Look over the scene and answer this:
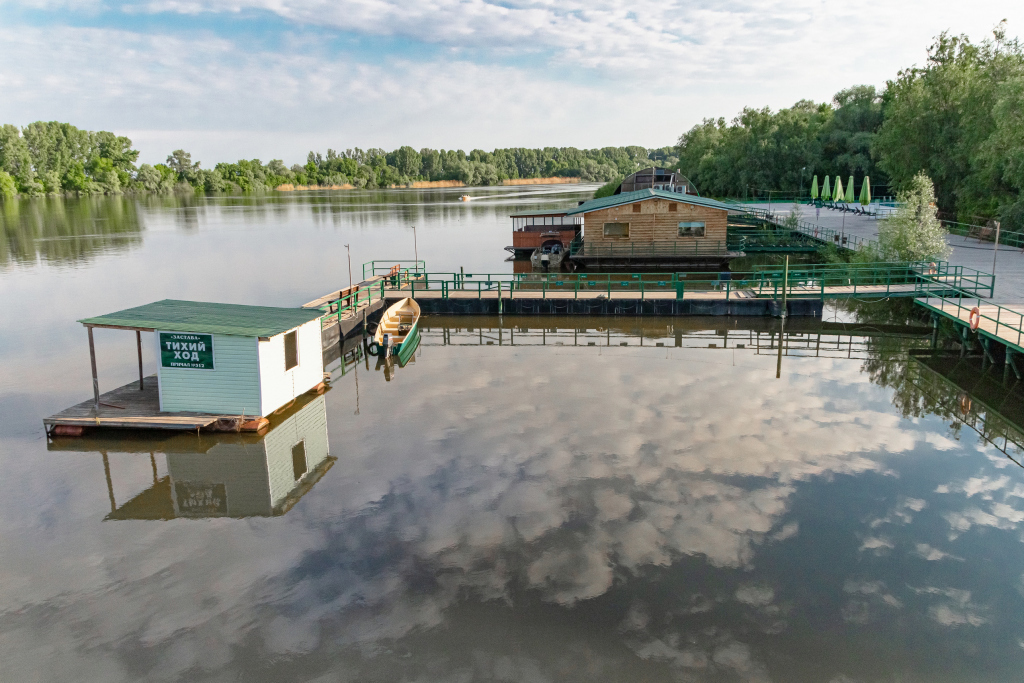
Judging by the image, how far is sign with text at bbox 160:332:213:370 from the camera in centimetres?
1830

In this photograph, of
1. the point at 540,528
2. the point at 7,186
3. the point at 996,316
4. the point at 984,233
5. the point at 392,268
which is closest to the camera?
the point at 540,528

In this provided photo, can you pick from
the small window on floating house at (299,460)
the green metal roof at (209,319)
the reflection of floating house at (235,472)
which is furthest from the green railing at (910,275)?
the small window on floating house at (299,460)

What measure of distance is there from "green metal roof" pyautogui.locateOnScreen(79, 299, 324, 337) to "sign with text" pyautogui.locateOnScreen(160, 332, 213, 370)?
0.96 feet

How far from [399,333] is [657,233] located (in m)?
21.5

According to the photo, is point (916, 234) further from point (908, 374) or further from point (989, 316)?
point (908, 374)

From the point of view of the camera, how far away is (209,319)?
63.2ft

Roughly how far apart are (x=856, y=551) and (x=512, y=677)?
22.2 feet

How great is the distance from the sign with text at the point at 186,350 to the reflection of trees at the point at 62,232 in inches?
1714

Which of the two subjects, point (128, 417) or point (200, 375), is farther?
point (200, 375)

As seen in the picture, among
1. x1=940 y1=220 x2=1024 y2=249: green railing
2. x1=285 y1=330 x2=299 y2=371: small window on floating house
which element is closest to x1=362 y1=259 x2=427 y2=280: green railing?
x1=285 y1=330 x2=299 y2=371: small window on floating house

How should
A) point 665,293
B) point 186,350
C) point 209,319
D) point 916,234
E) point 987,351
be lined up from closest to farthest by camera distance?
point 186,350
point 209,319
point 987,351
point 665,293
point 916,234

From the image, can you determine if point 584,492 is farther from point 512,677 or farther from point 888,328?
point 888,328

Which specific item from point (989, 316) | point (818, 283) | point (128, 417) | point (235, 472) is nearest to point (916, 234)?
point (818, 283)

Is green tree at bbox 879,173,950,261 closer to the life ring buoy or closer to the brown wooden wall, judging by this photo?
the brown wooden wall
